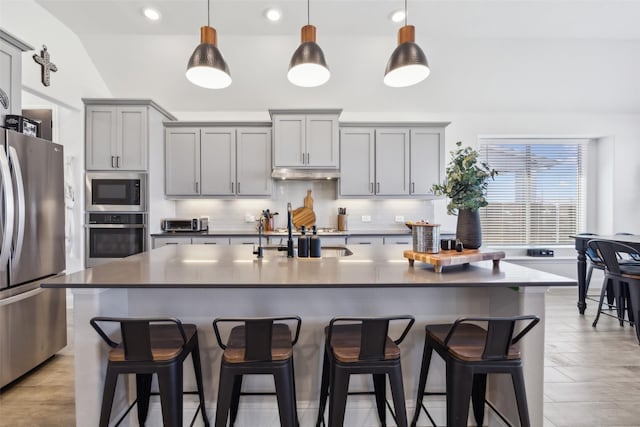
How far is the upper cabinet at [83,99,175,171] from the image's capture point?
12.4 ft

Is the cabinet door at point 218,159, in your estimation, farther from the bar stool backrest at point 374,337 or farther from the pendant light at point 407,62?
the bar stool backrest at point 374,337

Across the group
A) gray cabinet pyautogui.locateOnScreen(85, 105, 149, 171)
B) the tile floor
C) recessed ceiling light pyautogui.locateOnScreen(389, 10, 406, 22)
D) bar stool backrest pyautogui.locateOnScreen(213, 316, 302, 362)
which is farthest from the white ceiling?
bar stool backrest pyautogui.locateOnScreen(213, 316, 302, 362)

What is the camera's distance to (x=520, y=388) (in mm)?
1374

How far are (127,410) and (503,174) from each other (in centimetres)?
554

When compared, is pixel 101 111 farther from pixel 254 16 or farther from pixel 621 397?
A: pixel 621 397

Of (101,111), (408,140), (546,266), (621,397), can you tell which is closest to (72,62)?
(101,111)

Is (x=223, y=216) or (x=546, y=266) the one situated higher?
(x=223, y=216)

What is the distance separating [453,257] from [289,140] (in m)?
3.01

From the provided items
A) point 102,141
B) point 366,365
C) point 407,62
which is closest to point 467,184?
point 407,62

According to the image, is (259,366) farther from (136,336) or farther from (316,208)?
(316,208)

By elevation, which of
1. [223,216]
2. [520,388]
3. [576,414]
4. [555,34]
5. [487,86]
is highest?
[555,34]

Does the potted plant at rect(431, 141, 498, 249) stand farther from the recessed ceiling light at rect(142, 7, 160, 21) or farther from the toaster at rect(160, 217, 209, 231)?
the recessed ceiling light at rect(142, 7, 160, 21)

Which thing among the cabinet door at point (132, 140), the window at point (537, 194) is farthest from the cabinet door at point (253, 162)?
the window at point (537, 194)

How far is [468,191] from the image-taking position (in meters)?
1.74
